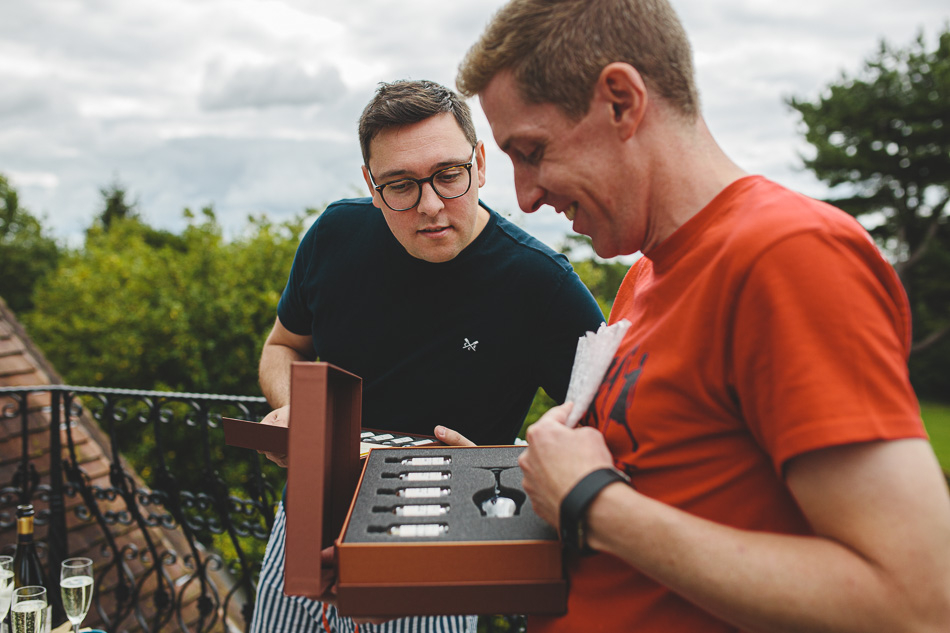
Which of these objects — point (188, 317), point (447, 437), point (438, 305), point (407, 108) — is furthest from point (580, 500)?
point (188, 317)

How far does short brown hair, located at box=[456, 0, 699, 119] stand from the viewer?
116 cm

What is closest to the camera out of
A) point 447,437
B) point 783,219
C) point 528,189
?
point 783,219

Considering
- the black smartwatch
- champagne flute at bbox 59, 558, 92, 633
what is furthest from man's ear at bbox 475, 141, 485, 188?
champagne flute at bbox 59, 558, 92, 633

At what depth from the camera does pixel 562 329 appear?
2.26m

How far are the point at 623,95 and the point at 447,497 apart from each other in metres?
0.88

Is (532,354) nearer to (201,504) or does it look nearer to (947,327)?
(201,504)

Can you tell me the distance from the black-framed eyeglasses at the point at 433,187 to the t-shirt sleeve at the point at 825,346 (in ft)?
4.77

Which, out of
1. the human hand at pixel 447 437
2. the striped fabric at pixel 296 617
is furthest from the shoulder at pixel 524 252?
the striped fabric at pixel 296 617

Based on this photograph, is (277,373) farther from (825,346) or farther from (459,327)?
(825,346)

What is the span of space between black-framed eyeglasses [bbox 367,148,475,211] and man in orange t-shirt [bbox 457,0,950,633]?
0.88 meters

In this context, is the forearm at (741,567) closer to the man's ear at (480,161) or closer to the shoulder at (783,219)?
the shoulder at (783,219)

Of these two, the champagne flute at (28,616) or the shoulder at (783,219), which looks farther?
the champagne flute at (28,616)

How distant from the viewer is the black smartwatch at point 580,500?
1.06m

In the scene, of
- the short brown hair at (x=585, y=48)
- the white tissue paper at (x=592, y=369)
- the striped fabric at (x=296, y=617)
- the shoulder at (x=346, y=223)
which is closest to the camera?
the short brown hair at (x=585, y=48)
